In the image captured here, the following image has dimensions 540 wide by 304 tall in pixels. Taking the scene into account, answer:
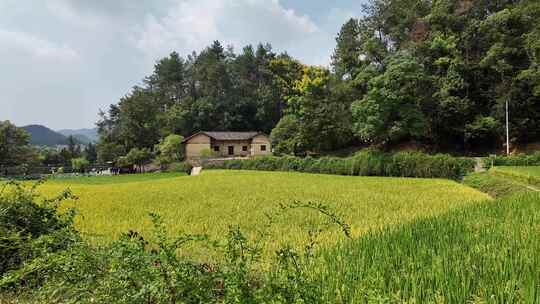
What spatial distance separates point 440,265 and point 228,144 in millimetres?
35771

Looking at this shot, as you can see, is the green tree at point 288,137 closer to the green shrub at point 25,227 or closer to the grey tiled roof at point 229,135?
the grey tiled roof at point 229,135

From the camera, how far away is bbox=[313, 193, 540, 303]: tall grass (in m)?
2.05

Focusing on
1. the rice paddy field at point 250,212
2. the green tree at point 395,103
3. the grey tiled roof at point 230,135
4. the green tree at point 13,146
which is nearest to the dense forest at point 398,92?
the green tree at point 395,103

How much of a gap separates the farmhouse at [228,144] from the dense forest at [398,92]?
540 cm

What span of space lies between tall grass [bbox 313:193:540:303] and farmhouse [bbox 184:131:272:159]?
3193 centimetres

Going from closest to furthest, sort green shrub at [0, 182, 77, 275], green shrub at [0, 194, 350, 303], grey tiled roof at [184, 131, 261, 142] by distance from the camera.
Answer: green shrub at [0, 194, 350, 303] → green shrub at [0, 182, 77, 275] → grey tiled roof at [184, 131, 261, 142]

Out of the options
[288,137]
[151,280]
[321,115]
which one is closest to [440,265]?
[151,280]

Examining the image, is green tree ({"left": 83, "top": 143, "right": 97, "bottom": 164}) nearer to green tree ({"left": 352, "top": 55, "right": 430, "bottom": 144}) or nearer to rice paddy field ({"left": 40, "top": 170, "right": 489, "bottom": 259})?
green tree ({"left": 352, "top": 55, "right": 430, "bottom": 144})

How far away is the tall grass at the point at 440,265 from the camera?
6.73ft

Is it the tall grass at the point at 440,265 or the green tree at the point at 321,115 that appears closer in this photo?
the tall grass at the point at 440,265

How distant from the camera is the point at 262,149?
38.2m

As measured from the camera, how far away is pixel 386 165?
1808 centimetres

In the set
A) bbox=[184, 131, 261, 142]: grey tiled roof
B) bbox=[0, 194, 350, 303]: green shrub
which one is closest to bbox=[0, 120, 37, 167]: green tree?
bbox=[184, 131, 261, 142]: grey tiled roof

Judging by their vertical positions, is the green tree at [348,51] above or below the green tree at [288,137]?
above
